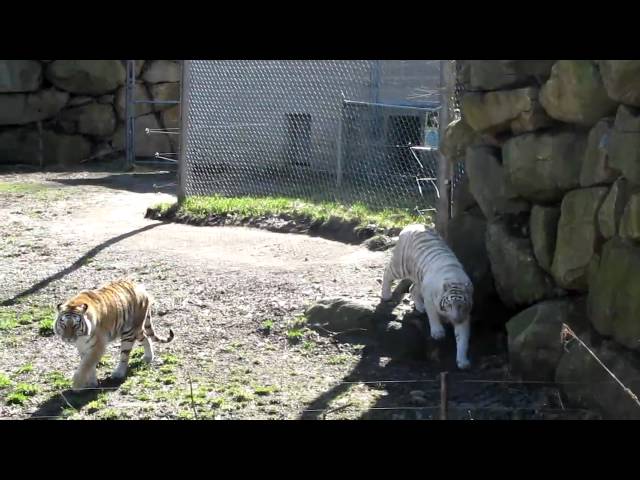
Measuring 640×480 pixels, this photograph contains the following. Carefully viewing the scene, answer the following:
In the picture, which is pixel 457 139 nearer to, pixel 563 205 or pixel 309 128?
pixel 563 205

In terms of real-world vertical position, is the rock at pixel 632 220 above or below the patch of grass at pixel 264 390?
above

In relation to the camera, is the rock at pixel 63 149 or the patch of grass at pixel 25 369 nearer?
the patch of grass at pixel 25 369

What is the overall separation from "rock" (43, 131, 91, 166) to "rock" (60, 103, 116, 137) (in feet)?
0.68

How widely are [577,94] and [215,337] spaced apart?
3.52 metres

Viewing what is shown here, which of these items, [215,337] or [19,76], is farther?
[19,76]

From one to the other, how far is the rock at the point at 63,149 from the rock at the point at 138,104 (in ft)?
3.22

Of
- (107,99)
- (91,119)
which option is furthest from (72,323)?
(107,99)

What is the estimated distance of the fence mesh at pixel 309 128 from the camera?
46.6 feet

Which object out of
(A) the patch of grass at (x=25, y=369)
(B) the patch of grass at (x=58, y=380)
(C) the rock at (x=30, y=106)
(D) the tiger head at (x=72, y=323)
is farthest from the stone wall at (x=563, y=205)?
(C) the rock at (x=30, y=106)

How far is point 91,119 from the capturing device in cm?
1961

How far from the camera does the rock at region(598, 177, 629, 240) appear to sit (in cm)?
618

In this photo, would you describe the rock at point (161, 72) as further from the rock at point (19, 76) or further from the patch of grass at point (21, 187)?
the patch of grass at point (21, 187)
